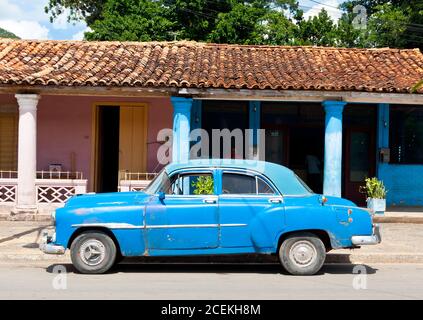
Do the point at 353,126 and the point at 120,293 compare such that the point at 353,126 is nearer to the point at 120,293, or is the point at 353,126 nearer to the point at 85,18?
the point at 120,293

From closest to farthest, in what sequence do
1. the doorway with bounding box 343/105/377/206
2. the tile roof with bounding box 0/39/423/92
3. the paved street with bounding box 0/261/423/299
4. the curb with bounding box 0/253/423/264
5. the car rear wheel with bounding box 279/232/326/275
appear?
the paved street with bounding box 0/261/423/299, the car rear wheel with bounding box 279/232/326/275, the curb with bounding box 0/253/423/264, the tile roof with bounding box 0/39/423/92, the doorway with bounding box 343/105/377/206

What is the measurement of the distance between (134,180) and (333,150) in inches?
198

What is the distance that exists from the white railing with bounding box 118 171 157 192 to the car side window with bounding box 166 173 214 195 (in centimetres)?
527

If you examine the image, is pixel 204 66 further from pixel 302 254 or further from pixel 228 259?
pixel 302 254

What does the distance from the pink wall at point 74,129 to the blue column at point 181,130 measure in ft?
7.51

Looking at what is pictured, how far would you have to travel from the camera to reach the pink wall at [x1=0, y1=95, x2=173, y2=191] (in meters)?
16.2

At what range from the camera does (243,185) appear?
8594 mm

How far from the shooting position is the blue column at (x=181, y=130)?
45.4 ft

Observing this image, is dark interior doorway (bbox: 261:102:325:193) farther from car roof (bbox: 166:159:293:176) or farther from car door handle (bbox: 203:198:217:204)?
car door handle (bbox: 203:198:217:204)

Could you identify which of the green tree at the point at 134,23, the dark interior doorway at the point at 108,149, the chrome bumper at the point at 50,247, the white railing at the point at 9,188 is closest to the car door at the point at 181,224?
the chrome bumper at the point at 50,247

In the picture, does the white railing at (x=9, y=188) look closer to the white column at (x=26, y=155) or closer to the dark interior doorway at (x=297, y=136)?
the white column at (x=26, y=155)

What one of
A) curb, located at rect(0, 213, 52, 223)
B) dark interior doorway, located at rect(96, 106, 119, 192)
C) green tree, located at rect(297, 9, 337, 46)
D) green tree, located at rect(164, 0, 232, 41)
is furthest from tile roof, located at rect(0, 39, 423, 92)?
green tree, located at rect(297, 9, 337, 46)

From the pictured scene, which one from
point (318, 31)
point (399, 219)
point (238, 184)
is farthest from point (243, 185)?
point (318, 31)

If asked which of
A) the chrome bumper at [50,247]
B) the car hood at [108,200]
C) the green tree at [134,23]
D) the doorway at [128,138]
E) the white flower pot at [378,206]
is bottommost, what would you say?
the chrome bumper at [50,247]
